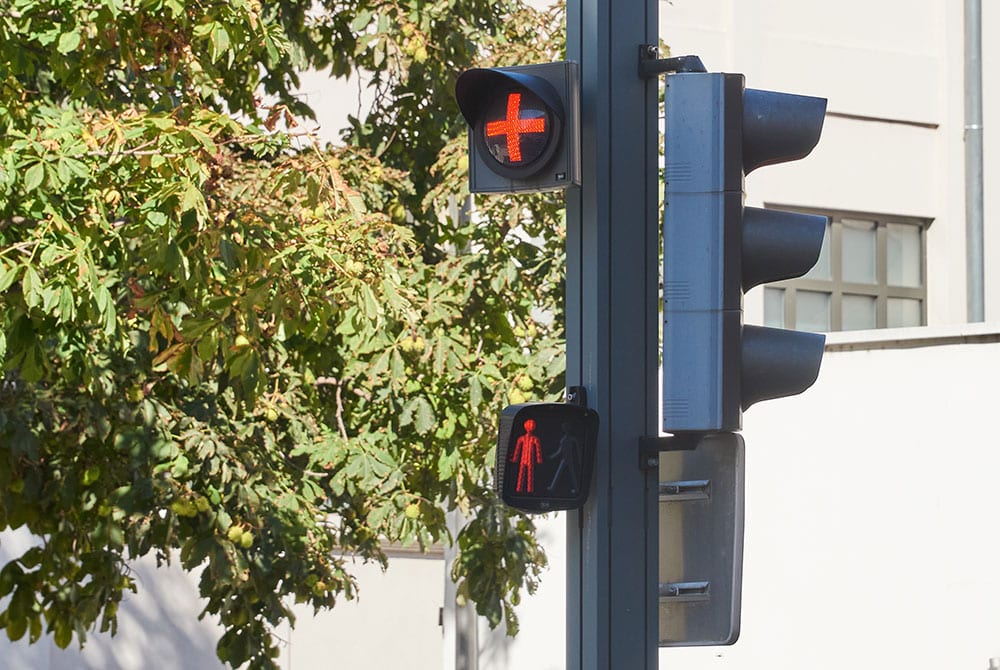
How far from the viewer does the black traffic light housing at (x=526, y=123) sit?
14.1 feet

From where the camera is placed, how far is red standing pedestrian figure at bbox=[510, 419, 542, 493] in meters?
4.20

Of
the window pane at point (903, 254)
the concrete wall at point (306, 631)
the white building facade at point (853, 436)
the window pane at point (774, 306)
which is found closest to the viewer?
the white building facade at point (853, 436)

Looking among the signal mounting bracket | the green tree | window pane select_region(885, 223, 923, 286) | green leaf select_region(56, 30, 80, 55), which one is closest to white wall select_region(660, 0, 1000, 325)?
window pane select_region(885, 223, 923, 286)

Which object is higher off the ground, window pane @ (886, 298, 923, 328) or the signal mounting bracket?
window pane @ (886, 298, 923, 328)

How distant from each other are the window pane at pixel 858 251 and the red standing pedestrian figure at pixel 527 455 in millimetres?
11233

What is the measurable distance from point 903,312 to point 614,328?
11604 millimetres

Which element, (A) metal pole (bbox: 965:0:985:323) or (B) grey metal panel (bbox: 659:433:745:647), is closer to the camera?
(B) grey metal panel (bbox: 659:433:745:647)

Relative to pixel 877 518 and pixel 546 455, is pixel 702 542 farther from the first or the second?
pixel 877 518

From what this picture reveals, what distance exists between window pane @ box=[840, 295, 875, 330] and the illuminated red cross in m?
11.0

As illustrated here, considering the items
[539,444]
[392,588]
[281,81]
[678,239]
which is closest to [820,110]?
[678,239]

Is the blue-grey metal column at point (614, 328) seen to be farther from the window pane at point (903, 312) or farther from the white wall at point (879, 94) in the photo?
the window pane at point (903, 312)

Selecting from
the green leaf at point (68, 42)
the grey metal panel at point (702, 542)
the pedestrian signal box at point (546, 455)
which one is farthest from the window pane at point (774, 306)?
the pedestrian signal box at point (546, 455)

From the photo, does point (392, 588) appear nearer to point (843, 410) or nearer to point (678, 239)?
point (843, 410)

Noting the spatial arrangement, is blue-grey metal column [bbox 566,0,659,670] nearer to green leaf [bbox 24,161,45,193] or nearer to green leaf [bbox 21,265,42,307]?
green leaf [bbox 21,265,42,307]
